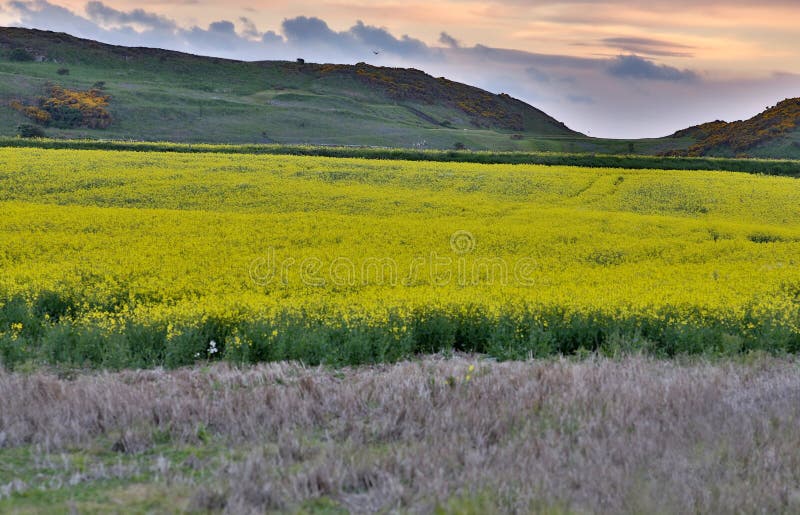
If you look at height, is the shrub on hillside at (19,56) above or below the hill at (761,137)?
above

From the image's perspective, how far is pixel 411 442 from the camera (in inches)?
215

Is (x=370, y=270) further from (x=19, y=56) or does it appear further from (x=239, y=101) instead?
(x=19, y=56)

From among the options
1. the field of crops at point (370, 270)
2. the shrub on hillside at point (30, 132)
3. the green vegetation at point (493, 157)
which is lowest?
the field of crops at point (370, 270)

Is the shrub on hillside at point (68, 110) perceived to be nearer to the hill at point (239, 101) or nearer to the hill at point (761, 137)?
the hill at point (239, 101)

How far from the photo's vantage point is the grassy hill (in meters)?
80.6

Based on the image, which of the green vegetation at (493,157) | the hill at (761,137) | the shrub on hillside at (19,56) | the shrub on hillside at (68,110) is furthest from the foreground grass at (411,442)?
the shrub on hillside at (19,56)

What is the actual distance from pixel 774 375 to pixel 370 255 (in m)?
9.40

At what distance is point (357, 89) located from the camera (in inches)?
4860

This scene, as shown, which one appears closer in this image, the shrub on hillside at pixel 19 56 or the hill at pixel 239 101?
the hill at pixel 239 101

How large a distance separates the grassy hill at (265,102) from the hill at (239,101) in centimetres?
20

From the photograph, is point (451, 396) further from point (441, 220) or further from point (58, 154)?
point (58, 154)

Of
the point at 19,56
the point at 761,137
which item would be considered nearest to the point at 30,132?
the point at 19,56

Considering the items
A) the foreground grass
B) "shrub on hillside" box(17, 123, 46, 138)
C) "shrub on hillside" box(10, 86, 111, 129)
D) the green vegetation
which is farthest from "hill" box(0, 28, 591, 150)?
the foreground grass

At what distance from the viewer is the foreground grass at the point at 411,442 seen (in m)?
4.49
